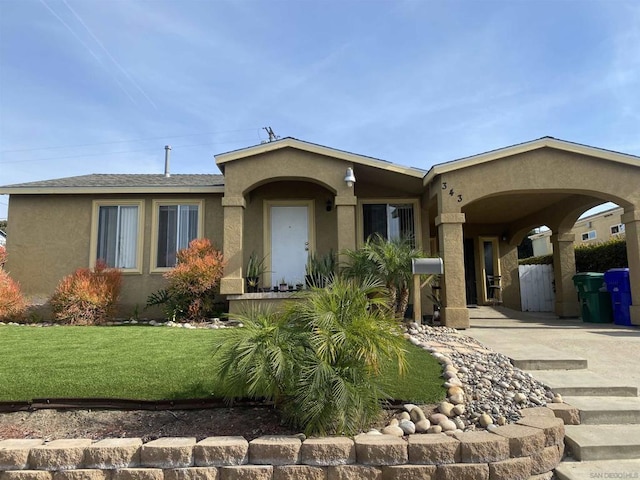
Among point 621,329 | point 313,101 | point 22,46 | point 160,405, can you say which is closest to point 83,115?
point 22,46

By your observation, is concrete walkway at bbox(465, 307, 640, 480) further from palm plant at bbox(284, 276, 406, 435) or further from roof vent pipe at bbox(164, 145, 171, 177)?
roof vent pipe at bbox(164, 145, 171, 177)

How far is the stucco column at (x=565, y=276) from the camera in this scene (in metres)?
11.9

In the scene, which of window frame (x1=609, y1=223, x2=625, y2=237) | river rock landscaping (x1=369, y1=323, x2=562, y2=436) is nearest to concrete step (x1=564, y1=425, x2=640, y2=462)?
river rock landscaping (x1=369, y1=323, x2=562, y2=436)

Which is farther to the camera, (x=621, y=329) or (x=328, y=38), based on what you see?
(x=328, y=38)

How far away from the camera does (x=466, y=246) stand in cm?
1484

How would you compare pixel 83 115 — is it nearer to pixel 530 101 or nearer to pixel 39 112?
pixel 39 112

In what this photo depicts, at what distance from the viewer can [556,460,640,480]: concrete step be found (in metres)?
3.26

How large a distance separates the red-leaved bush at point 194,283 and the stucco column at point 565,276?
9660 millimetres

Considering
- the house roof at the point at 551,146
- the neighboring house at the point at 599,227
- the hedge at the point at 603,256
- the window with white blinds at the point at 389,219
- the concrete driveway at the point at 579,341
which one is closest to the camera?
the concrete driveway at the point at 579,341

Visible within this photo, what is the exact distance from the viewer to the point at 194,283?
29.5 feet

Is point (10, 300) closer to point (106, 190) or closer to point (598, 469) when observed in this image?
point (106, 190)

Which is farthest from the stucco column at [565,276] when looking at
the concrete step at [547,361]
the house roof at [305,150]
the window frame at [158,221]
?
the window frame at [158,221]

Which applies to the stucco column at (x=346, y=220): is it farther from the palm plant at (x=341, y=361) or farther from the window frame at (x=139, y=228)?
the palm plant at (x=341, y=361)

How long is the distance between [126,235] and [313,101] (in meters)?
6.64
